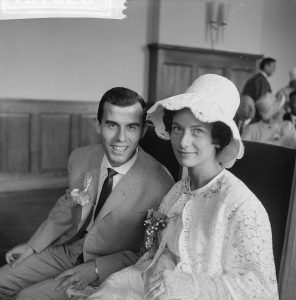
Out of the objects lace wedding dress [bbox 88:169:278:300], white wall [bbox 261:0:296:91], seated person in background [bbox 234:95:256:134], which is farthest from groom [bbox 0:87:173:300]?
white wall [bbox 261:0:296:91]

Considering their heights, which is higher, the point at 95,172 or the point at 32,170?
the point at 95,172

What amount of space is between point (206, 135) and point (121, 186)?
505 millimetres

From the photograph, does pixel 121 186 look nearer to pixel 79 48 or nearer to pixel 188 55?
pixel 79 48

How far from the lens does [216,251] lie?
4.33 feet

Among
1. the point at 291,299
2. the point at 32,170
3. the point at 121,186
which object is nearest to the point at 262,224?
the point at 291,299

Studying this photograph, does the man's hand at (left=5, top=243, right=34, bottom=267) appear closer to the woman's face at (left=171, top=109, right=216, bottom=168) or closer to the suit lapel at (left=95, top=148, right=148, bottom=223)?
the suit lapel at (left=95, top=148, right=148, bottom=223)

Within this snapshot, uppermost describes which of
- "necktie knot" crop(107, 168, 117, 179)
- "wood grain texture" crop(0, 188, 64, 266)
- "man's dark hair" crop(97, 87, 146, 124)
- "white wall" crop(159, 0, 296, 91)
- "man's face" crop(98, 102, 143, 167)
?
"white wall" crop(159, 0, 296, 91)

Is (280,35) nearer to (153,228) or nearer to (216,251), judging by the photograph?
(153,228)

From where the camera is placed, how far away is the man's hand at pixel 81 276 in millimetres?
1732

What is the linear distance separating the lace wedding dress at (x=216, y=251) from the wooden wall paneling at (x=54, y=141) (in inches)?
157

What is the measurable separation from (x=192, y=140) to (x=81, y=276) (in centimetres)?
72

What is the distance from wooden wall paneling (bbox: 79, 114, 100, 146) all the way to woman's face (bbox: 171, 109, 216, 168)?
4123mm

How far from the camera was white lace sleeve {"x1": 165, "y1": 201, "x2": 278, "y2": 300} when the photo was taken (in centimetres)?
125

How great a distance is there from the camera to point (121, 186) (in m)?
1.82
